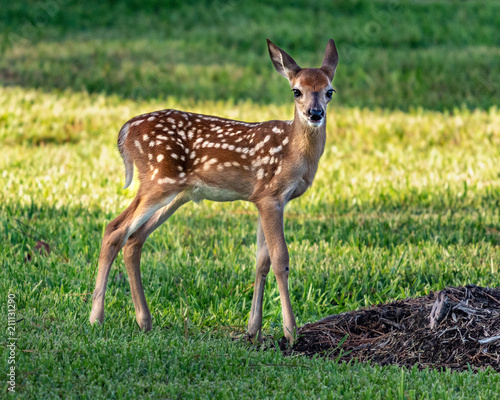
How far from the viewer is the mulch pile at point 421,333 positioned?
5246 mm

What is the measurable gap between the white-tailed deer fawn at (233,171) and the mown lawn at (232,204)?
52 cm

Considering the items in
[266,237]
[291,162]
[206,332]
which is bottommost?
[206,332]

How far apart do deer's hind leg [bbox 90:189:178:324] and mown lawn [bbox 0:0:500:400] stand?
8.3 inches

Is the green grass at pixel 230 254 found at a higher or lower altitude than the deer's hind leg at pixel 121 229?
lower

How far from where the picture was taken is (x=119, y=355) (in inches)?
191

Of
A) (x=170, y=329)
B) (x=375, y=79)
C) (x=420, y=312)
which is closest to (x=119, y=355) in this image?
(x=170, y=329)

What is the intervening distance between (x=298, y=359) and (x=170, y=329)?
1190mm

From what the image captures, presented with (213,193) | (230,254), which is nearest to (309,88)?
(213,193)

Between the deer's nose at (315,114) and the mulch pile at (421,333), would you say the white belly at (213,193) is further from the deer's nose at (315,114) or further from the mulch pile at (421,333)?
the mulch pile at (421,333)

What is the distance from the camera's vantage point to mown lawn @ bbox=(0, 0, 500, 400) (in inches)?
190

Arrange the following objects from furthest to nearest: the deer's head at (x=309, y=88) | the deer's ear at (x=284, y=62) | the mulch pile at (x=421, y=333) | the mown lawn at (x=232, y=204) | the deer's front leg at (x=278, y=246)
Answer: the deer's ear at (x=284, y=62) → the deer's front leg at (x=278, y=246) → the deer's head at (x=309, y=88) → the mulch pile at (x=421, y=333) → the mown lawn at (x=232, y=204)

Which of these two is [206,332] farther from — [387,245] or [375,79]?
[375,79]

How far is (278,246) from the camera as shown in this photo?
18.5 feet

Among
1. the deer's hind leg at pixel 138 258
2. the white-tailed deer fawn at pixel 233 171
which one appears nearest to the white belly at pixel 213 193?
the white-tailed deer fawn at pixel 233 171
